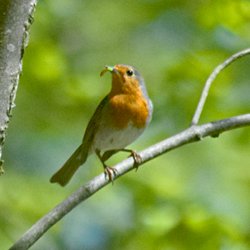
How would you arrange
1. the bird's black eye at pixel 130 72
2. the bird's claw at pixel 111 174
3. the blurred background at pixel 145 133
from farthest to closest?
the bird's black eye at pixel 130 72 < the blurred background at pixel 145 133 < the bird's claw at pixel 111 174

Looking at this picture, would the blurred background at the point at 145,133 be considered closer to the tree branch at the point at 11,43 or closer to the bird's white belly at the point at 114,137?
the bird's white belly at the point at 114,137

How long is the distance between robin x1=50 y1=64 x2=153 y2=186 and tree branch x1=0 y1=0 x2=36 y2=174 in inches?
91.6

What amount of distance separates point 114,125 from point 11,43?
2505 mm

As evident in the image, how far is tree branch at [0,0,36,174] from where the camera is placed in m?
2.20

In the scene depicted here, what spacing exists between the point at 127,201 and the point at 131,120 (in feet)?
2.45

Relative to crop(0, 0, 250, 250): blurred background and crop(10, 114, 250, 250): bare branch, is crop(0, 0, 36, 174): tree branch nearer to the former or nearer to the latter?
crop(10, 114, 250, 250): bare branch

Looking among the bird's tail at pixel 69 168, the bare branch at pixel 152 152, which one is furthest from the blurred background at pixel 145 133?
the bare branch at pixel 152 152

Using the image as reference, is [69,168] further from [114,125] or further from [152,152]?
[152,152]

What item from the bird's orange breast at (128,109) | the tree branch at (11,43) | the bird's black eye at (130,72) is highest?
the bird's black eye at (130,72)

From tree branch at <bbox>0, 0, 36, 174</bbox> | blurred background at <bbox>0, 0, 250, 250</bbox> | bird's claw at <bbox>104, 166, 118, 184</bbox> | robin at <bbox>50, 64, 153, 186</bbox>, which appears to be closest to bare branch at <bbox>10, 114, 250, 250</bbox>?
bird's claw at <bbox>104, 166, 118, 184</bbox>

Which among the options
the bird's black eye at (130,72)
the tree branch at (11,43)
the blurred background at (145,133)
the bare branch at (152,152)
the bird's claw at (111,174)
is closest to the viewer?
the tree branch at (11,43)

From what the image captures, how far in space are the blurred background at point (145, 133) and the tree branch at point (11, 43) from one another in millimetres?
2088

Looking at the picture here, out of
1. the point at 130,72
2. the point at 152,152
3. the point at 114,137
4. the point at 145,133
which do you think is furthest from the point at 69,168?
the point at 152,152

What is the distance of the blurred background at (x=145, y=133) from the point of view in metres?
4.61
